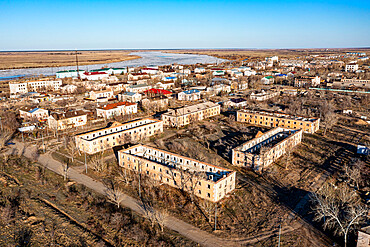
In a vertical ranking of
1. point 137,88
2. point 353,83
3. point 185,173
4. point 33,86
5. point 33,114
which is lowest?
point 185,173

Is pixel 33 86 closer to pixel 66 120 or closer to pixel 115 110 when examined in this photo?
pixel 115 110

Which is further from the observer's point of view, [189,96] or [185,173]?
[189,96]

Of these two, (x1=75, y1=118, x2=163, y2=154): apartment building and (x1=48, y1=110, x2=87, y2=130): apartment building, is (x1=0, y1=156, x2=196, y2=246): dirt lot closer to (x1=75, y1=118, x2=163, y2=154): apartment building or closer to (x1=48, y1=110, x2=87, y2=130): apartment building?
(x1=75, y1=118, x2=163, y2=154): apartment building

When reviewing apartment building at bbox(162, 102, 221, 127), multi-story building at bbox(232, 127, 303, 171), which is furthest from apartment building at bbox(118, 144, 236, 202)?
apartment building at bbox(162, 102, 221, 127)

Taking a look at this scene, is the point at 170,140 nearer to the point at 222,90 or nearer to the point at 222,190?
the point at 222,190

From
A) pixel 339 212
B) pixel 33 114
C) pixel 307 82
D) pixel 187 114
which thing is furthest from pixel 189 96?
pixel 339 212

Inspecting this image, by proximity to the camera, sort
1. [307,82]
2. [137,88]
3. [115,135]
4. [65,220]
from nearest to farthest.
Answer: [65,220]
[115,135]
[137,88]
[307,82]

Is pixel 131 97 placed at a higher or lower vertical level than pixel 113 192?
higher

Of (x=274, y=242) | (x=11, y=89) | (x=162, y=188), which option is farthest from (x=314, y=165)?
(x=11, y=89)

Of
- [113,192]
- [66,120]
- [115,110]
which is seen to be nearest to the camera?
[113,192]
